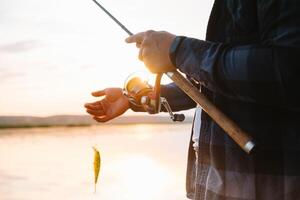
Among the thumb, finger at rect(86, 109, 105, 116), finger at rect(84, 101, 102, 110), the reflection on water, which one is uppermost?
the thumb

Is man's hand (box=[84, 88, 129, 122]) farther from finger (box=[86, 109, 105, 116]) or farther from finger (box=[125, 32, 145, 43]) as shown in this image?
finger (box=[125, 32, 145, 43])

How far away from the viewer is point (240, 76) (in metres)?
2.05

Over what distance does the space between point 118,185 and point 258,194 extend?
12.3 metres

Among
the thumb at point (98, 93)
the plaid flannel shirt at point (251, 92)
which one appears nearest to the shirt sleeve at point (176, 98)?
the thumb at point (98, 93)

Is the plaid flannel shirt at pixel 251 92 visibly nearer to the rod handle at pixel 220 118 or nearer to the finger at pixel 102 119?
the rod handle at pixel 220 118

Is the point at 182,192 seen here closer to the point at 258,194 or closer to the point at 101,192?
the point at 101,192

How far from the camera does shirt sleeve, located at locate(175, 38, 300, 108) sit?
76.4 inches

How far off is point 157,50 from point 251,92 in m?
0.48

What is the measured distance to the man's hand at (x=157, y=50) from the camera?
2283 millimetres

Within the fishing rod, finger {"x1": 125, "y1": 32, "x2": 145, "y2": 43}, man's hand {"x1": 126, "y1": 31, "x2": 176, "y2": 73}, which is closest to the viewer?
the fishing rod

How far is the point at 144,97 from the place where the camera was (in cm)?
307

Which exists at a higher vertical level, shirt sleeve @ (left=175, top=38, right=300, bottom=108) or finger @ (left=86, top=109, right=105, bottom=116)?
shirt sleeve @ (left=175, top=38, right=300, bottom=108)

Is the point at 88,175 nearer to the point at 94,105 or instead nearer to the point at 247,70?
the point at 94,105

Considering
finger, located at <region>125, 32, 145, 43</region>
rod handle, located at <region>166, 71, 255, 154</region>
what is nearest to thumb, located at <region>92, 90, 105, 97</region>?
finger, located at <region>125, 32, 145, 43</region>
